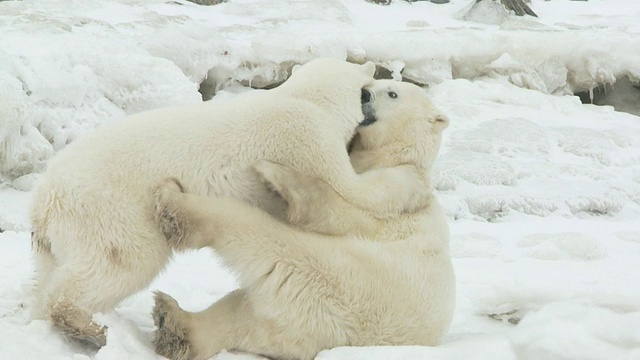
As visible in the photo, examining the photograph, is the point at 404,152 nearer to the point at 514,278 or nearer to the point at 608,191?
the point at 514,278

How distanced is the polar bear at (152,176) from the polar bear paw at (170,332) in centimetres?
13

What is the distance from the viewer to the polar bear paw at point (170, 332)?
110 inches

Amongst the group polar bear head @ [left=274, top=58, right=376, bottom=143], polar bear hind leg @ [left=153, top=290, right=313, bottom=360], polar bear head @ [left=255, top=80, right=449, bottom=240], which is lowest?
polar bear hind leg @ [left=153, top=290, right=313, bottom=360]

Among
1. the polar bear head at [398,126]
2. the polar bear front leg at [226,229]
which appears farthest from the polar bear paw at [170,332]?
the polar bear head at [398,126]

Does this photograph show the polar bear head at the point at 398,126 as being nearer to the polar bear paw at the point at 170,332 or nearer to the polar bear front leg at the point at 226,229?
the polar bear front leg at the point at 226,229

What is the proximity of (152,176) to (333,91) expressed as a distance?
878 mm

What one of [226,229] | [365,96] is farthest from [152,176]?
[365,96]

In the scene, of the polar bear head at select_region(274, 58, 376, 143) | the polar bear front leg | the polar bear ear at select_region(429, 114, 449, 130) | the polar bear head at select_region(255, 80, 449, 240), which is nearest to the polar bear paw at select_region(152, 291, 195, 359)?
the polar bear front leg

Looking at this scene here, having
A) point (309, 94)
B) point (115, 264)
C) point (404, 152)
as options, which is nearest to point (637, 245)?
point (404, 152)

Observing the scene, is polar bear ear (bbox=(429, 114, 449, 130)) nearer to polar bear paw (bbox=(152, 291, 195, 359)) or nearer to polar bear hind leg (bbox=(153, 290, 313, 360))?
polar bear hind leg (bbox=(153, 290, 313, 360))

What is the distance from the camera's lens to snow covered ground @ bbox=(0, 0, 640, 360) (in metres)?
2.86

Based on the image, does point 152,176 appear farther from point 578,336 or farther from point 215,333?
point 578,336

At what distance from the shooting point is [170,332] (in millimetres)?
2812

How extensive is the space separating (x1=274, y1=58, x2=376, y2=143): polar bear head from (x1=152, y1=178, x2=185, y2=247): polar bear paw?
2.36 feet
